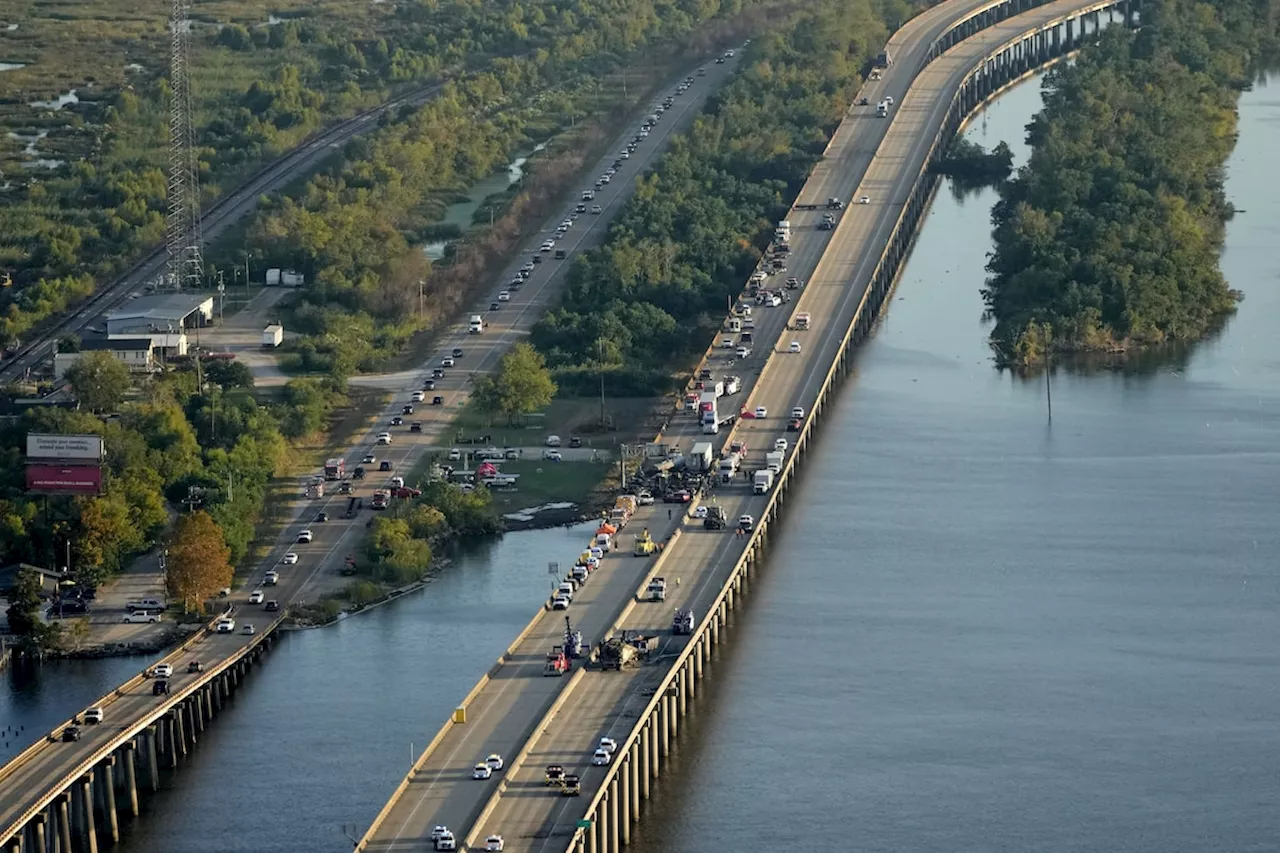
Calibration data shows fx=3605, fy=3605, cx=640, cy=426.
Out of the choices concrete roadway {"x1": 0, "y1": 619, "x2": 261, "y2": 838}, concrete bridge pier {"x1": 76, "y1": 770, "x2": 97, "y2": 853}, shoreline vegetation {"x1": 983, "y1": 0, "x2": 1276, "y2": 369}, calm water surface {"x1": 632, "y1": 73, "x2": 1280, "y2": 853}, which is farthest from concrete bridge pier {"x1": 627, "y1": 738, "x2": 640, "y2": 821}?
shoreline vegetation {"x1": 983, "y1": 0, "x2": 1276, "y2": 369}

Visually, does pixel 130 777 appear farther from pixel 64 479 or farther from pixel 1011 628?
pixel 1011 628

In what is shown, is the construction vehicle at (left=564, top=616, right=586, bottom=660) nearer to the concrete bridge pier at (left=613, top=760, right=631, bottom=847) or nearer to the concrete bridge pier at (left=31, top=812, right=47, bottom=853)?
the concrete bridge pier at (left=613, top=760, right=631, bottom=847)

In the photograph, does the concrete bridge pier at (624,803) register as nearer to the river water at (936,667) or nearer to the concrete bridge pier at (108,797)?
the river water at (936,667)

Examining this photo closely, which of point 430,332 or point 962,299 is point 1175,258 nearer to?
point 962,299

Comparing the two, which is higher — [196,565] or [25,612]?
[196,565]

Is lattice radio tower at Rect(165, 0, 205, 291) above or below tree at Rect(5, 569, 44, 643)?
above

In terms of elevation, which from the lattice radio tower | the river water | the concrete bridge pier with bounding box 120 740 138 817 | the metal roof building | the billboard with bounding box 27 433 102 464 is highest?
the lattice radio tower

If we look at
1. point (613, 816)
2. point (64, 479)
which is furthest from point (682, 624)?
point (64, 479)
